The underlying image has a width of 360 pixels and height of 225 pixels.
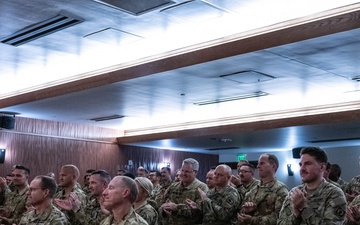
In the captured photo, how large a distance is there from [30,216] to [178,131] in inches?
327

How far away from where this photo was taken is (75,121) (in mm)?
13438

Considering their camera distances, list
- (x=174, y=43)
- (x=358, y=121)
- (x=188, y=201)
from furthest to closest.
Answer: (x=358, y=121)
(x=174, y=43)
(x=188, y=201)

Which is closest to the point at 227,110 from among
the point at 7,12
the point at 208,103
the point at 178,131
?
the point at 208,103

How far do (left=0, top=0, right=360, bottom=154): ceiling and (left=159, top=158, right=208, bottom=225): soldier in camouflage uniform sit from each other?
1.51 metres

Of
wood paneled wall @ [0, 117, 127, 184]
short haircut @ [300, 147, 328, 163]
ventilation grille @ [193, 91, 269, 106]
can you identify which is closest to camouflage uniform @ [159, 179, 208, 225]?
short haircut @ [300, 147, 328, 163]

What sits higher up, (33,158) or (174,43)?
(174,43)

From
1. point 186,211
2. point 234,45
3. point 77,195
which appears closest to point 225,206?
point 186,211

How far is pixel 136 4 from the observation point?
587cm

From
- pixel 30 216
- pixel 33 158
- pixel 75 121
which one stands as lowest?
pixel 30 216

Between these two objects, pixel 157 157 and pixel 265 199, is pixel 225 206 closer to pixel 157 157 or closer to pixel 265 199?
pixel 265 199

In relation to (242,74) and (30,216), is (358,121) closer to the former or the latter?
(242,74)

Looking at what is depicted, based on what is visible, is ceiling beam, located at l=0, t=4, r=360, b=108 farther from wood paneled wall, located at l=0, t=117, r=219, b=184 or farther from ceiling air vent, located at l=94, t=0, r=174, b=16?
wood paneled wall, located at l=0, t=117, r=219, b=184

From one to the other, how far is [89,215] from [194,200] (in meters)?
1.28

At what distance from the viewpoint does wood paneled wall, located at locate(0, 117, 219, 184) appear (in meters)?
12.8
